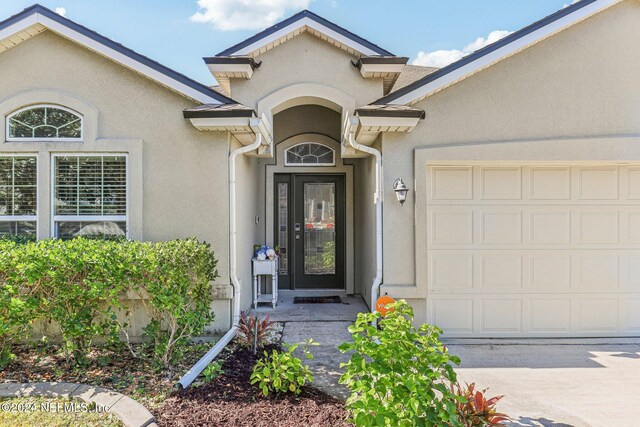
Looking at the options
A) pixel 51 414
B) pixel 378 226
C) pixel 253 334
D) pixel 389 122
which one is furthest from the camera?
pixel 378 226

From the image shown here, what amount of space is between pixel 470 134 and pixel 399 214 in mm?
1764

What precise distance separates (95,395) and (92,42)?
5239 mm

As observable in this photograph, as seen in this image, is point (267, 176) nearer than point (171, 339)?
No

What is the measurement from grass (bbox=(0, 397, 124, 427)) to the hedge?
876 mm

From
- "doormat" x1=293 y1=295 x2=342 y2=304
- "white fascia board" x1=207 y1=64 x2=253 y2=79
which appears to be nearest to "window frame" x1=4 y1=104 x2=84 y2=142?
"white fascia board" x1=207 y1=64 x2=253 y2=79

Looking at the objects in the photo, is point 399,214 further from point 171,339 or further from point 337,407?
point 171,339

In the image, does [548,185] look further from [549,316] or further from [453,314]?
[453,314]

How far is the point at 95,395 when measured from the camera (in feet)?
14.4

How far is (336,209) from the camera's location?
9.84 meters

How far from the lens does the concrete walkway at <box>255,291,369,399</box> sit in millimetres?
5013

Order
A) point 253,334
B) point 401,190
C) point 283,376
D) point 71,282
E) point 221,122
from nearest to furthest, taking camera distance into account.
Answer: point 283,376
point 71,282
point 253,334
point 221,122
point 401,190

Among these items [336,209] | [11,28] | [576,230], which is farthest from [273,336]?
[11,28]

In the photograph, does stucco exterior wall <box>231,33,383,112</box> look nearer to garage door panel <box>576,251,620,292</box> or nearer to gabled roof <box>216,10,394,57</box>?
gabled roof <box>216,10,394,57</box>

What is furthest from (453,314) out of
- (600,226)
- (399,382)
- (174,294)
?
(174,294)
